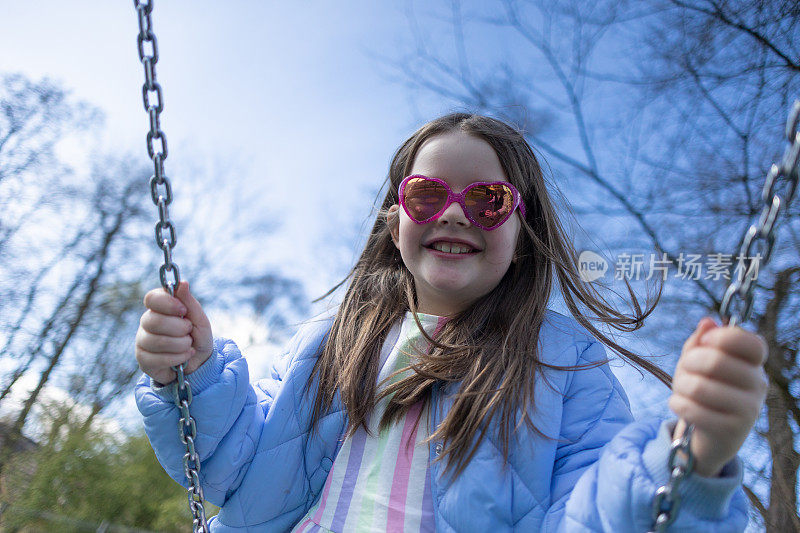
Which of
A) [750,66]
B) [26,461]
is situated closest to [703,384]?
[750,66]

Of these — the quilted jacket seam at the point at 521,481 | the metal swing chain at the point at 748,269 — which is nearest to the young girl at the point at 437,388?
the quilted jacket seam at the point at 521,481

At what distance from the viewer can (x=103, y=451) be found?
777 centimetres

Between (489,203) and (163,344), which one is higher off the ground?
(489,203)

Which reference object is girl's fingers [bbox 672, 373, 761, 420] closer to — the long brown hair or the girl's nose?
the long brown hair

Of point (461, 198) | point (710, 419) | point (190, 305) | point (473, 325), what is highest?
point (461, 198)

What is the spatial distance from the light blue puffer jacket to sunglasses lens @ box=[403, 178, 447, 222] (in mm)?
454

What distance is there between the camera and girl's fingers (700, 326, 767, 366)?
0.77 metres

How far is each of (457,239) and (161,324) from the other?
762mm

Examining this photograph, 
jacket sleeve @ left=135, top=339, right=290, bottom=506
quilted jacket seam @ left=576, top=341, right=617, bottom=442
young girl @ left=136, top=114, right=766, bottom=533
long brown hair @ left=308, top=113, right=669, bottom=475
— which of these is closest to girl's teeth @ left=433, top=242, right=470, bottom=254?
young girl @ left=136, top=114, right=766, bottom=533

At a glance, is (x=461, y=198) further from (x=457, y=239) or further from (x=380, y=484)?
(x=380, y=484)

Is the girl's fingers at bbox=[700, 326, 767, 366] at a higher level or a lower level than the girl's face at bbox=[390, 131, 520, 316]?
lower

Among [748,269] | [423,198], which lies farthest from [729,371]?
[423,198]

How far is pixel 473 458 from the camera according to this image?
128cm

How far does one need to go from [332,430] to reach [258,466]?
0.21m
